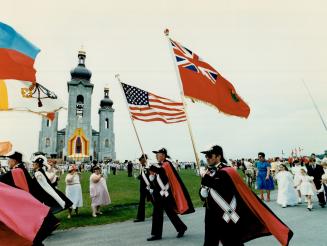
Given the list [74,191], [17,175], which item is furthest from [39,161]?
[74,191]

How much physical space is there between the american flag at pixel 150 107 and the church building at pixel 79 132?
59.9 m

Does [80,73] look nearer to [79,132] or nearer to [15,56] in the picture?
[79,132]

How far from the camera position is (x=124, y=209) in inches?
468

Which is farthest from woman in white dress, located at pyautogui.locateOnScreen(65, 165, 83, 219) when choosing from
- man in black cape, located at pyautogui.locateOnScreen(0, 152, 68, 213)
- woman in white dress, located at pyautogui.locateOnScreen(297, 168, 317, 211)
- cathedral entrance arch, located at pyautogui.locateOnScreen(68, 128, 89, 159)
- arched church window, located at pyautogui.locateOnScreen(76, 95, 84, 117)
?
arched church window, located at pyautogui.locateOnScreen(76, 95, 84, 117)

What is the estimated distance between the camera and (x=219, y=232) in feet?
15.9

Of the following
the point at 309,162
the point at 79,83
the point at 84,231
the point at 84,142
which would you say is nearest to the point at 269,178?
the point at 309,162

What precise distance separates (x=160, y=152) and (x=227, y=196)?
315 centimetres

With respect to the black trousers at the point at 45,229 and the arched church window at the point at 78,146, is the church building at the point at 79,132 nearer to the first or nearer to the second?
the arched church window at the point at 78,146

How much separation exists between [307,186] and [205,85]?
7.00m

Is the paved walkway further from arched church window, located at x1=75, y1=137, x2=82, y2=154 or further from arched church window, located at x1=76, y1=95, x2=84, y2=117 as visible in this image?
arched church window, located at x1=76, y1=95, x2=84, y2=117

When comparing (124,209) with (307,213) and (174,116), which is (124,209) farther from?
(307,213)

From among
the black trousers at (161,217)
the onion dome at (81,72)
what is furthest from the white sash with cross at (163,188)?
the onion dome at (81,72)

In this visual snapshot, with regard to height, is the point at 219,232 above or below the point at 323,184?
below

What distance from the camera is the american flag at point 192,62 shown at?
713cm
